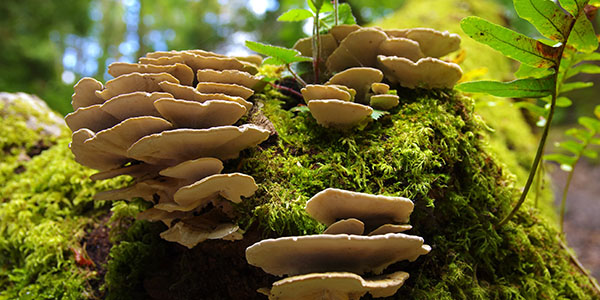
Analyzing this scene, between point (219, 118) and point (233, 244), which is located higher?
point (219, 118)

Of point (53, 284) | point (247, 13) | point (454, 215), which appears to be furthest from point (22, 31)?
point (454, 215)

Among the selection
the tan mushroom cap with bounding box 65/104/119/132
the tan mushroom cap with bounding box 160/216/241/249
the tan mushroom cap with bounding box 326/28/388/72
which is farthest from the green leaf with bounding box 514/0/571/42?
the tan mushroom cap with bounding box 65/104/119/132

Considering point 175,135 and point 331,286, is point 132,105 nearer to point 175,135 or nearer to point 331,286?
point 175,135

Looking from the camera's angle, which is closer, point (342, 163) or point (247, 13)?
point (342, 163)

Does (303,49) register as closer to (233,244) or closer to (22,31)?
(233,244)

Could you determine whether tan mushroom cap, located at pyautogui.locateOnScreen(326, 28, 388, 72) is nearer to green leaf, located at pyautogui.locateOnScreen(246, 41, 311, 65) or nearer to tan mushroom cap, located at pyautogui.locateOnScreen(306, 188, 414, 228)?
green leaf, located at pyautogui.locateOnScreen(246, 41, 311, 65)

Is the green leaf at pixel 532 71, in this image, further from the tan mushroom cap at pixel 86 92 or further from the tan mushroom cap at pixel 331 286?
the tan mushroom cap at pixel 86 92

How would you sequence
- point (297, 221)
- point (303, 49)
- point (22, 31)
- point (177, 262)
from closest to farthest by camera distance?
point (297, 221)
point (177, 262)
point (303, 49)
point (22, 31)

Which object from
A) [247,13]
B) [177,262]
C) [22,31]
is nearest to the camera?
[177,262]
